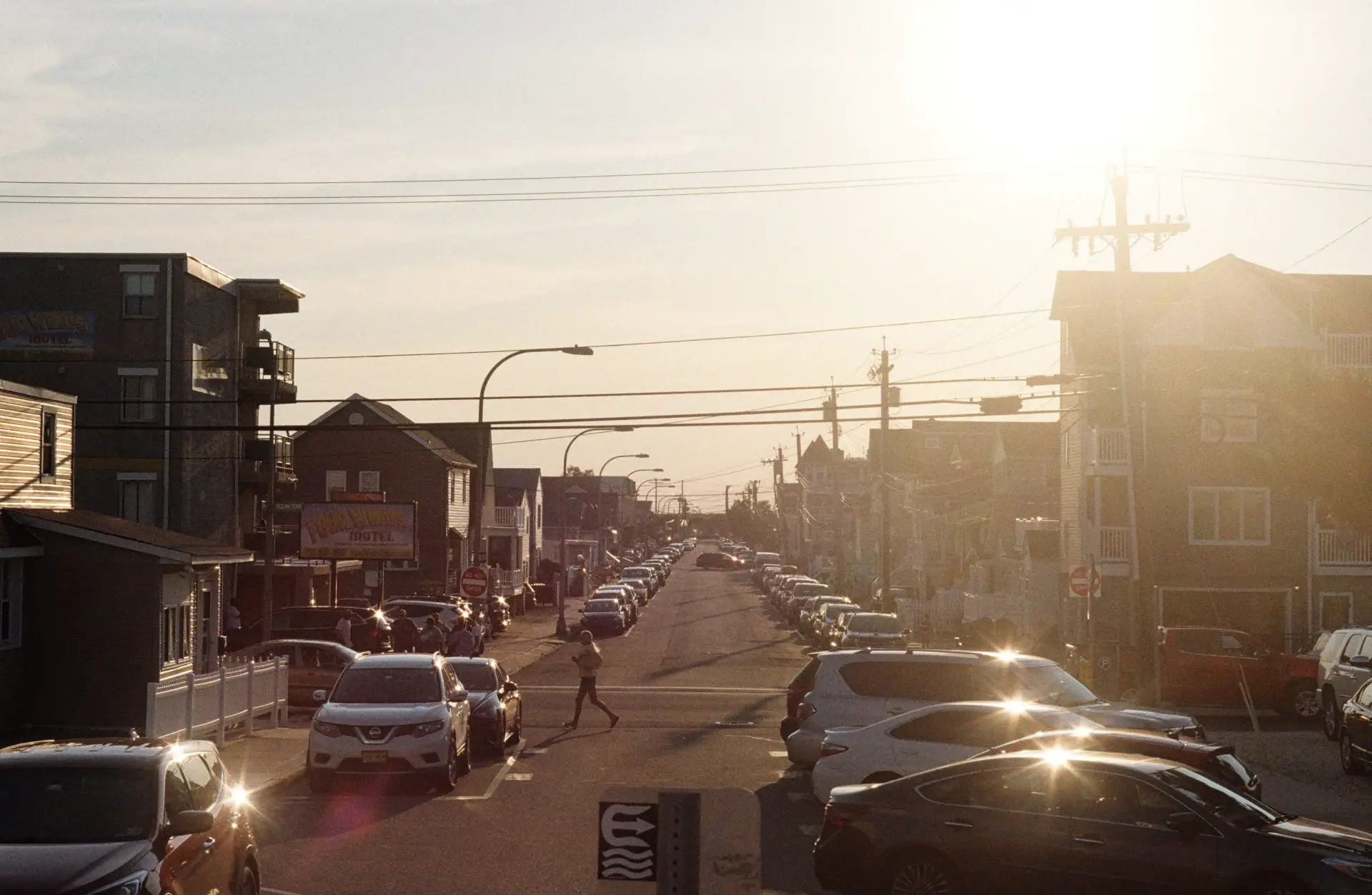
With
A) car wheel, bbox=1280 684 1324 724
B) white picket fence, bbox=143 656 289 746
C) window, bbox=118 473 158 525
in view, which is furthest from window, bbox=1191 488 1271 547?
window, bbox=118 473 158 525

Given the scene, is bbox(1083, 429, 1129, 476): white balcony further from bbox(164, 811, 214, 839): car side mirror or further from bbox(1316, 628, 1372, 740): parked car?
bbox(164, 811, 214, 839): car side mirror

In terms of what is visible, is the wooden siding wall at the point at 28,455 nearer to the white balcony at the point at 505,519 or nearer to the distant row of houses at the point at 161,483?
the distant row of houses at the point at 161,483

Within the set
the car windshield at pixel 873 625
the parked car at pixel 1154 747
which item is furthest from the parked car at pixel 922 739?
the car windshield at pixel 873 625

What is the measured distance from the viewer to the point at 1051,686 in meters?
19.9

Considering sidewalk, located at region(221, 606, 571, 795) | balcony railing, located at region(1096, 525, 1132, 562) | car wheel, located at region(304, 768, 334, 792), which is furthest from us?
balcony railing, located at region(1096, 525, 1132, 562)

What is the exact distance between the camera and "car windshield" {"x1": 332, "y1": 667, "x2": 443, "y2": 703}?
20844 mm

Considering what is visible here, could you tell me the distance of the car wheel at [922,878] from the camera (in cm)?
1189

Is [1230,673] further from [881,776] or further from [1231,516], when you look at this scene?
[881,776]

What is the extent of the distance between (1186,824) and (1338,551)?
40899 mm

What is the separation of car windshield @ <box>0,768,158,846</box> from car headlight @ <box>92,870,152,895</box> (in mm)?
540

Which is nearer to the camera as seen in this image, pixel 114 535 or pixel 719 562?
pixel 114 535

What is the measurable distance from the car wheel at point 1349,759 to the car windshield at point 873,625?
22372 mm

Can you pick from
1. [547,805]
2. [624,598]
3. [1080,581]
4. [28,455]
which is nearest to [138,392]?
[28,455]

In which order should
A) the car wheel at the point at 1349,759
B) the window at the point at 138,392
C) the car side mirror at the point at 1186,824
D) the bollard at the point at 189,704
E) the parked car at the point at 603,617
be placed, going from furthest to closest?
the parked car at the point at 603,617 < the window at the point at 138,392 < the bollard at the point at 189,704 < the car wheel at the point at 1349,759 < the car side mirror at the point at 1186,824
